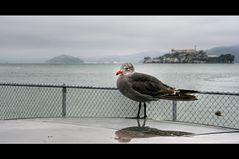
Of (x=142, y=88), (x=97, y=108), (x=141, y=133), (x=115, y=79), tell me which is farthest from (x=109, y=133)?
(x=115, y=79)

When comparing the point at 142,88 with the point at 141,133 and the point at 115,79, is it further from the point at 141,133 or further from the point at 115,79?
the point at 115,79

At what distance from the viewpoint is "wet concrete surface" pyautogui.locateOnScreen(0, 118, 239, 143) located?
3.79 meters

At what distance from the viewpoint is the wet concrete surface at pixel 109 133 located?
149 inches

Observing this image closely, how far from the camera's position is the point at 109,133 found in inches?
169

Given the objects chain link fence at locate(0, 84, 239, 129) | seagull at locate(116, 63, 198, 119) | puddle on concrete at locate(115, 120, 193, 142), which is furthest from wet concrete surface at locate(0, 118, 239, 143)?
chain link fence at locate(0, 84, 239, 129)

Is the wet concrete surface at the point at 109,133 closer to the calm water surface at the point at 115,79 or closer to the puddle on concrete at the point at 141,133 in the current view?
the puddle on concrete at the point at 141,133

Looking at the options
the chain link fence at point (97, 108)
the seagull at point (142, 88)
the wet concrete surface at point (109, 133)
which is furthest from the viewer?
the chain link fence at point (97, 108)

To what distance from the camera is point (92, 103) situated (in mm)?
18469

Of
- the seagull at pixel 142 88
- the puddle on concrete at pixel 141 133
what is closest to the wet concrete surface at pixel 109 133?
the puddle on concrete at pixel 141 133

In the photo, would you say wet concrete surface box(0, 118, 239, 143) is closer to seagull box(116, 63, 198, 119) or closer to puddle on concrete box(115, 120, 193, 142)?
puddle on concrete box(115, 120, 193, 142)
